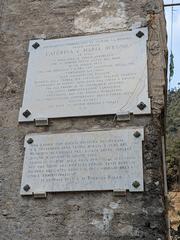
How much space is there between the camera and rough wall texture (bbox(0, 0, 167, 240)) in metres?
3.38

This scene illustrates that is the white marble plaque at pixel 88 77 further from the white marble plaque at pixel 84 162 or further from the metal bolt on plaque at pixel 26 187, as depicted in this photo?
the metal bolt on plaque at pixel 26 187

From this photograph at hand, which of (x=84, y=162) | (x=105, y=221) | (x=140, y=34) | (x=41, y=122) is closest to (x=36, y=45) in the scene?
(x=41, y=122)

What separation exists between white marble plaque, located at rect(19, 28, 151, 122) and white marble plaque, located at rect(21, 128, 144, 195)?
272 mm

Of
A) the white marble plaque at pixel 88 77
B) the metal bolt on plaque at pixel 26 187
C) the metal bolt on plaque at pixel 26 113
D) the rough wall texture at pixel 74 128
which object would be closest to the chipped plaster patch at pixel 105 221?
the rough wall texture at pixel 74 128

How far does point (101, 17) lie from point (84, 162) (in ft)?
5.69

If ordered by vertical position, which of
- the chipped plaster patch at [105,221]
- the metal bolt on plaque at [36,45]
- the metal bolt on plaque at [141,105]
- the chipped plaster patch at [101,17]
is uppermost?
the chipped plaster patch at [101,17]

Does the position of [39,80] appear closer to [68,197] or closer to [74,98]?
[74,98]

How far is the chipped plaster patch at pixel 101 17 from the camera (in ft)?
14.3

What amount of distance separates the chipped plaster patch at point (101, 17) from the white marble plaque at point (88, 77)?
5.5 inches

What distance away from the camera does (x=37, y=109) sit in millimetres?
4066

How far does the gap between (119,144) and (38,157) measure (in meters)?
0.78

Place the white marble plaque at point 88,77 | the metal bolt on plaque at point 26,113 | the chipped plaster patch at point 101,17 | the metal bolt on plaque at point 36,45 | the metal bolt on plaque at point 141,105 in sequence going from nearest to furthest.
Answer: the metal bolt on plaque at point 141,105 < the white marble plaque at point 88,77 < the metal bolt on plaque at point 26,113 < the chipped plaster patch at point 101,17 < the metal bolt on plaque at point 36,45

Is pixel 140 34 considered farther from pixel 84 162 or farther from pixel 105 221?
pixel 105 221

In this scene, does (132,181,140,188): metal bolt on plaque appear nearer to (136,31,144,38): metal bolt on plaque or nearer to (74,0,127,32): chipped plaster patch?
(136,31,144,38): metal bolt on plaque
